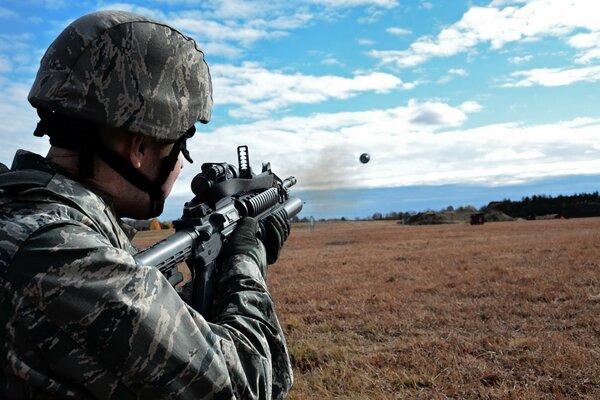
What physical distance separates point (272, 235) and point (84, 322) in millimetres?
2398

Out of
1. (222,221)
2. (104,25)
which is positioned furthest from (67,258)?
(222,221)

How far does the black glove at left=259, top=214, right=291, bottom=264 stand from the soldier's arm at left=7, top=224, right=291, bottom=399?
2.02 metres

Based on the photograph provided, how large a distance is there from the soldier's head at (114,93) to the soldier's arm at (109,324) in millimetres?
549

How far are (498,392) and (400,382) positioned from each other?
3.52ft

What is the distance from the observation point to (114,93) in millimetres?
2340

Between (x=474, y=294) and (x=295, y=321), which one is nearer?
(x=295, y=321)

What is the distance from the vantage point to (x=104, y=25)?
2.32 m

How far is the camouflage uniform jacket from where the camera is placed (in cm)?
177

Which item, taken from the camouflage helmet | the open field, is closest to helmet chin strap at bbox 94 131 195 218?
the camouflage helmet

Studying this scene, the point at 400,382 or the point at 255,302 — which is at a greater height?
the point at 255,302

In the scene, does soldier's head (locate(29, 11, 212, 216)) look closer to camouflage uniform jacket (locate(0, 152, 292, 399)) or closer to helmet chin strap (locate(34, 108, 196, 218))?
helmet chin strap (locate(34, 108, 196, 218))

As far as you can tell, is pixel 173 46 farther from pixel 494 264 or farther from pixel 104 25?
pixel 494 264

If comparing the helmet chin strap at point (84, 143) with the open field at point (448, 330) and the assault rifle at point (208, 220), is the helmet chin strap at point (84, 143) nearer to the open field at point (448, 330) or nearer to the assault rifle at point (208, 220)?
the assault rifle at point (208, 220)

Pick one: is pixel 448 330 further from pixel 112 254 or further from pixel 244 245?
pixel 112 254
